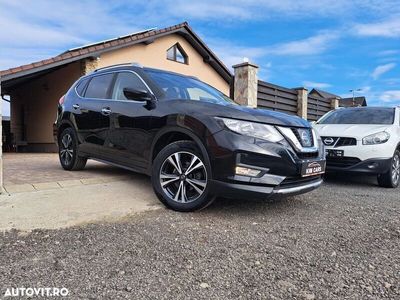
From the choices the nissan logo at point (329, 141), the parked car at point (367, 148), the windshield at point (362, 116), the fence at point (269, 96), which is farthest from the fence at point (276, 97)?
the nissan logo at point (329, 141)

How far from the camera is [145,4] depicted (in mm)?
9320

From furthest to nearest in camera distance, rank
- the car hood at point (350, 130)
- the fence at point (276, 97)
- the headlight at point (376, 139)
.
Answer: the fence at point (276, 97) < the car hood at point (350, 130) < the headlight at point (376, 139)

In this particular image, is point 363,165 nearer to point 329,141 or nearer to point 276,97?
point 329,141

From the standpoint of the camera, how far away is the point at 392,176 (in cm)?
567

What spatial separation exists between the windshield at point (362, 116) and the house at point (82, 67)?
25.4ft

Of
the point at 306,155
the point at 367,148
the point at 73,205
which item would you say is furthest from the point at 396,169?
the point at 73,205

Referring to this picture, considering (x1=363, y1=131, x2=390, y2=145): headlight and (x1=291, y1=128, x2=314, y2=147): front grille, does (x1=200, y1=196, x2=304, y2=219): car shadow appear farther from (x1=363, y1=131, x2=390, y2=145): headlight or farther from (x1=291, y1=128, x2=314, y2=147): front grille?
(x1=363, y1=131, x2=390, y2=145): headlight

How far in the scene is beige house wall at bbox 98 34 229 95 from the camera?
12.3 metres

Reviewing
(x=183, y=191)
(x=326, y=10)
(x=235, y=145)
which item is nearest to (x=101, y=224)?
(x=183, y=191)

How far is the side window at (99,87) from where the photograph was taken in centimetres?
494

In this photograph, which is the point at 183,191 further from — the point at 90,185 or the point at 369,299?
the point at 369,299

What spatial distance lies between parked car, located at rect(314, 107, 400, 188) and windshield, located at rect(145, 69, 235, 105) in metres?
2.35

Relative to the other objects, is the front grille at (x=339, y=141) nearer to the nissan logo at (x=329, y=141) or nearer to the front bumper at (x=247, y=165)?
the nissan logo at (x=329, y=141)

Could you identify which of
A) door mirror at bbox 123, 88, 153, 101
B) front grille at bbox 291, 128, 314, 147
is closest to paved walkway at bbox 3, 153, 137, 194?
door mirror at bbox 123, 88, 153, 101
